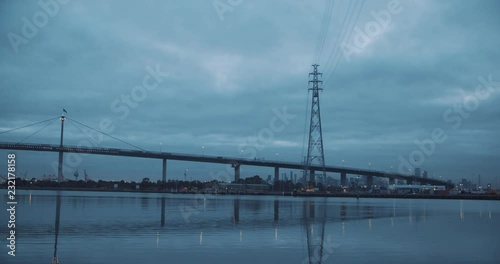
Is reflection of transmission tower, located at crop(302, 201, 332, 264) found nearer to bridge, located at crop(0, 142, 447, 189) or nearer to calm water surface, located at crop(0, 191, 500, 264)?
calm water surface, located at crop(0, 191, 500, 264)

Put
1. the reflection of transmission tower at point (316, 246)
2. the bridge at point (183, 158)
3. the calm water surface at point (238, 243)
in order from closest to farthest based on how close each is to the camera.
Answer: the calm water surface at point (238, 243) < the reflection of transmission tower at point (316, 246) < the bridge at point (183, 158)

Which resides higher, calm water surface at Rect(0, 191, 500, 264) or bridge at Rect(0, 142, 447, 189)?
bridge at Rect(0, 142, 447, 189)

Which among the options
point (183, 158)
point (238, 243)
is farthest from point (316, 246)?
point (183, 158)

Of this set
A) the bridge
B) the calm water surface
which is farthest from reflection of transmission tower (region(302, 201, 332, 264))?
the bridge

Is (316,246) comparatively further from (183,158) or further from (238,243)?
(183,158)

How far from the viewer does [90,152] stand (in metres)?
87.1

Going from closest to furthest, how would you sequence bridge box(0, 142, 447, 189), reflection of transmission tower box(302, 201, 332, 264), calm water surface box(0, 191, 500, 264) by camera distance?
calm water surface box(0, 191, 500, 264)
reflection of transmission tower box(302, 201, 332, 264)
bridge box(0, 142, 447, 189)

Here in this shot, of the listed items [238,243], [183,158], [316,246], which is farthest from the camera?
[183,158]

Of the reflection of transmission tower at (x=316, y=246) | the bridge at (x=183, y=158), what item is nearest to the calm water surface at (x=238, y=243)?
the reflection of transmission tower at (x=316, y=246)

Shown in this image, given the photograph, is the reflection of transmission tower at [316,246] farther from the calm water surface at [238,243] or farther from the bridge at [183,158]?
the bridge at [183,158]

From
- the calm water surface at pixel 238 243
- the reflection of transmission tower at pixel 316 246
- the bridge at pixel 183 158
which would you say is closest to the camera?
the calm water surface at pixel 238 243

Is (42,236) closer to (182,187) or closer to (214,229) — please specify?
(214,229)

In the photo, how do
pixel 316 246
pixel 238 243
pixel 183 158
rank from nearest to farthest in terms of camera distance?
pixel 316 246, pixel 238 243, pixel 183 158

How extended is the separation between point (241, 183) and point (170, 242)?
122m
